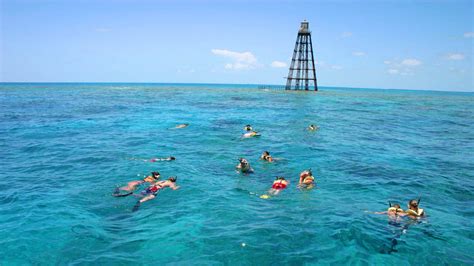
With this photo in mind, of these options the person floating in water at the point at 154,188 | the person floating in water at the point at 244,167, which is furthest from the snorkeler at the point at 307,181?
the person floating in water at the point at 154,188

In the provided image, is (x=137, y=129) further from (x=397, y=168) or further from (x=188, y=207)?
(x=397, y=168)

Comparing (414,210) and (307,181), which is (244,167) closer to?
(307,181)

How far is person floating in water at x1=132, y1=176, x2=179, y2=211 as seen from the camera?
13947 millimetres

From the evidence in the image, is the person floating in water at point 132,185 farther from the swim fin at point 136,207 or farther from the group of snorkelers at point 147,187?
the swim fin at point 136,207

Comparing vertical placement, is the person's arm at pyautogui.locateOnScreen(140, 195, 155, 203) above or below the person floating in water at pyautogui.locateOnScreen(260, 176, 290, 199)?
below

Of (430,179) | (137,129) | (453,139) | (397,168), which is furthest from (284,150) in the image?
(453,139)

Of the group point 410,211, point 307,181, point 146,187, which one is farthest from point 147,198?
point 410,211

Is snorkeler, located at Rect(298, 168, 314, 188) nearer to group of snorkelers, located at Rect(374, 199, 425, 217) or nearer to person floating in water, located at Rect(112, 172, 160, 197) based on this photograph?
group of snorkelers, located at Rect(374, 199, 425, 217)

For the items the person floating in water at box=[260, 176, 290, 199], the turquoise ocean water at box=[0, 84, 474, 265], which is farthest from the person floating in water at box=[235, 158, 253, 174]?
the person floating in water at box=[260, 176, 290, 199]

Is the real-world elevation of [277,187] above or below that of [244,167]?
below

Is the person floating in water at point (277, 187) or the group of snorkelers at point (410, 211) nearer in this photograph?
the group of snorkelers at point (410, 211)

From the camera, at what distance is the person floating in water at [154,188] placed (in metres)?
13.9

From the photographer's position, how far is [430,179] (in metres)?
17.6

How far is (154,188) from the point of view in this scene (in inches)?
592
